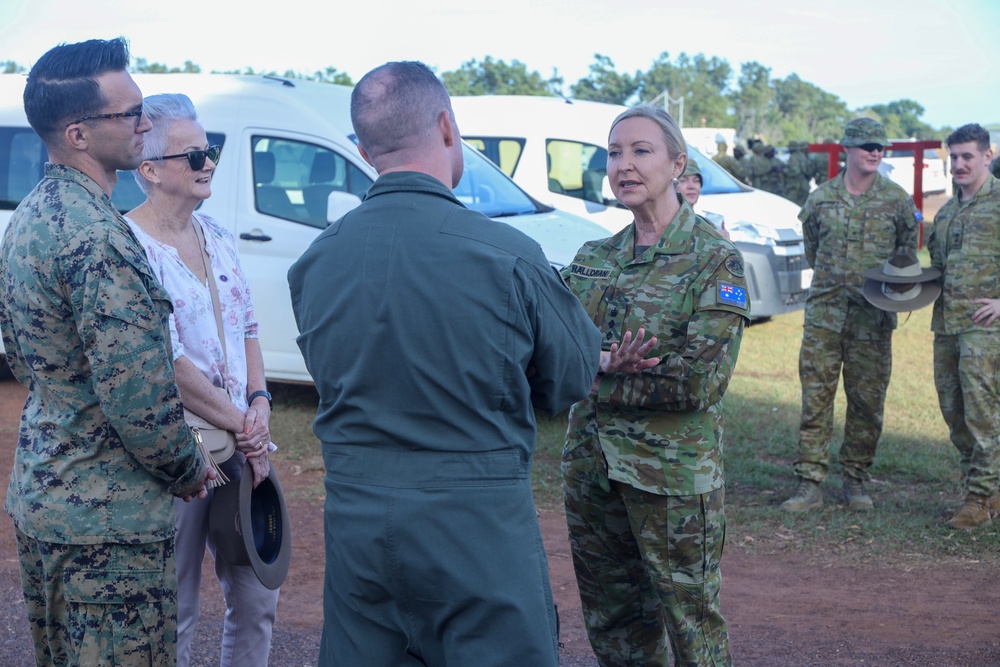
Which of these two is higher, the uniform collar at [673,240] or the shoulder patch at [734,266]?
the uniform collar at [673,240]

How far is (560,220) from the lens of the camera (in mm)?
8047

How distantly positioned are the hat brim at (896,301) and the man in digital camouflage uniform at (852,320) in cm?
10

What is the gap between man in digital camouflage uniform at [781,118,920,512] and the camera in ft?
20.0

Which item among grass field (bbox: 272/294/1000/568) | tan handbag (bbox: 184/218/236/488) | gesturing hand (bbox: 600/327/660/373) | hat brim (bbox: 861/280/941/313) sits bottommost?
grass field (bbox: 272/294/1000/568)

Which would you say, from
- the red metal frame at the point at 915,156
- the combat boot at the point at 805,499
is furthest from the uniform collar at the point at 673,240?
the red metal frame at the point at 915,156

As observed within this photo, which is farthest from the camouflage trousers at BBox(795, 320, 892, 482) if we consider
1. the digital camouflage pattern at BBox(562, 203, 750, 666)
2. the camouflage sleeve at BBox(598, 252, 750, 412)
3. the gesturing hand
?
the gesturing hand

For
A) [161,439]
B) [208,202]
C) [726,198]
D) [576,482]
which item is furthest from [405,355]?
[726,198]

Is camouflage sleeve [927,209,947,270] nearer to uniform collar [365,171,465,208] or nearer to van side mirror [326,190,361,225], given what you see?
van side mirror [326,190,361,225]

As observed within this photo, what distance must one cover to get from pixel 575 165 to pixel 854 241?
4.89 metres

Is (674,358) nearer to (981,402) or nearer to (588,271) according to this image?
(588,271)

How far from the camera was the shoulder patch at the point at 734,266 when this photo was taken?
9.92 feet

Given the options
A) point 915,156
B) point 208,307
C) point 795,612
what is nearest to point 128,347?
point 208,307

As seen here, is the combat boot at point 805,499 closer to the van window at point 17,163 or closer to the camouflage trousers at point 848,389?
the camouflage trousers at point 848,389

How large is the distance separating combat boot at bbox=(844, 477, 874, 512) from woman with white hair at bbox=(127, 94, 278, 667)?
4.01m
